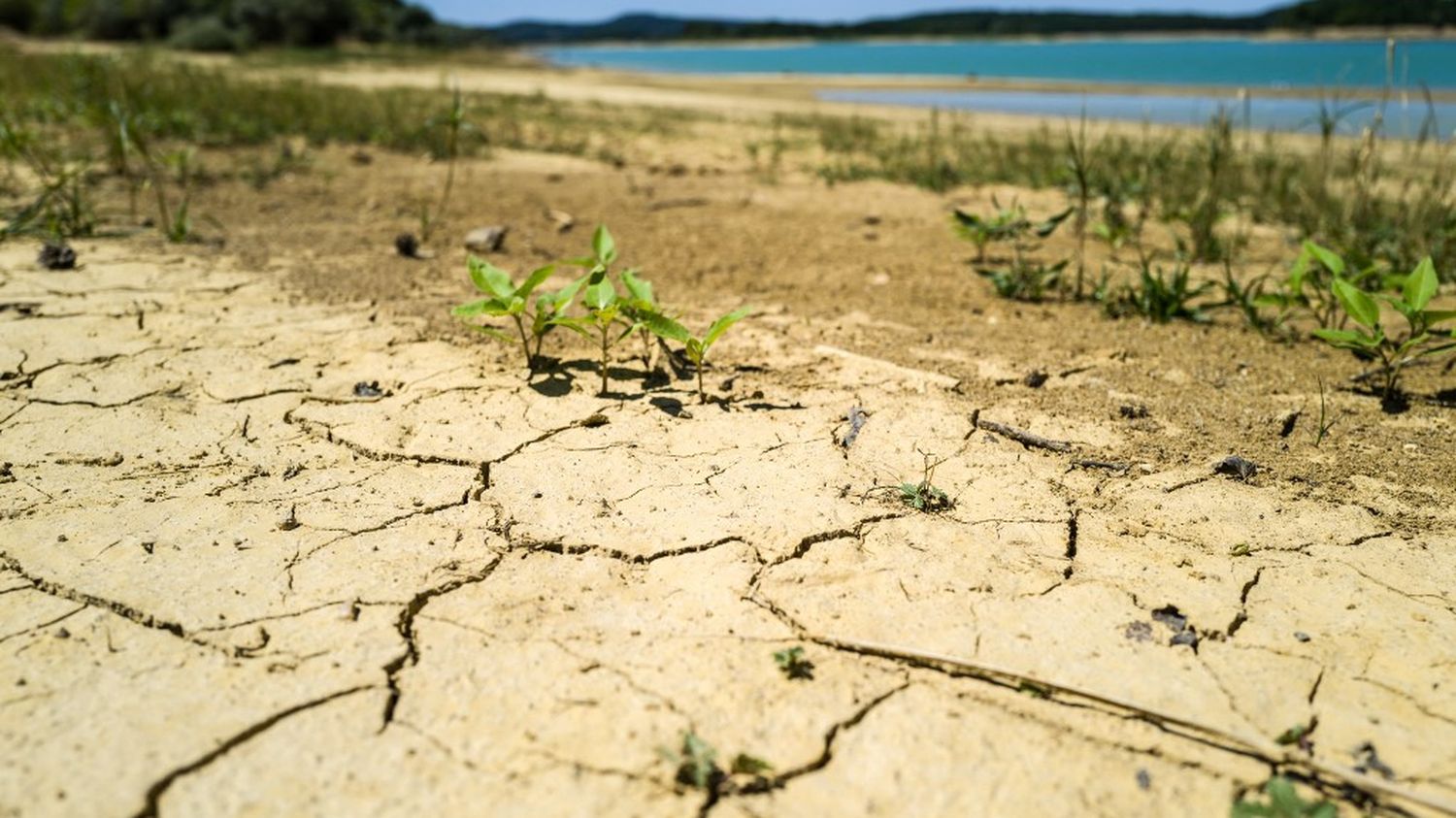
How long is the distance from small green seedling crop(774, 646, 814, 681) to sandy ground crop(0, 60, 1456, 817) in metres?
0.02

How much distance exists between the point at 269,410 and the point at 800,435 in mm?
1484

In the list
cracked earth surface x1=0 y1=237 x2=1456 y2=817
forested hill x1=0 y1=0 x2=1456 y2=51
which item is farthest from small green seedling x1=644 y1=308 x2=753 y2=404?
forested hill x1=0 y1=0 x2=1456 y2=51

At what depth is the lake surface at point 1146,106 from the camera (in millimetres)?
A: 11438

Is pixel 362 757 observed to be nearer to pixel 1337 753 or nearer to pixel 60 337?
pixel 1337 753

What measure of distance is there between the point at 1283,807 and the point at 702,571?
3.46 ft

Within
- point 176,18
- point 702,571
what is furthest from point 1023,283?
point 176,18

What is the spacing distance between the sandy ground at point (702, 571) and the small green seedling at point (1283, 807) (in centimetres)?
5

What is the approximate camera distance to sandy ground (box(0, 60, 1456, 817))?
1405 millimetres

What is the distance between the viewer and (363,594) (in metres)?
1.79

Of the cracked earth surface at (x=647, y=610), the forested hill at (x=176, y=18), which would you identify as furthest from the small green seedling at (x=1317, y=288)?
the forested hill at (x=176, y=18)

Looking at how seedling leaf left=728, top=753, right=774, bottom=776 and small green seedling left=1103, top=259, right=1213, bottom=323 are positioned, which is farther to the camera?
small green seedling left=1103, top=259, right=1213, bottom=323

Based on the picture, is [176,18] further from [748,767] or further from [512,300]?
[748,767]

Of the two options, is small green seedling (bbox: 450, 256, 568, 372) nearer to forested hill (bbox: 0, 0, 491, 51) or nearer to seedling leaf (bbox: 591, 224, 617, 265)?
seedling leaf (bbox: 591, 224, 617, 265)

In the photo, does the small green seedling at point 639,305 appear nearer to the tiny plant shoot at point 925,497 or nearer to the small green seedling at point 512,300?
the small green seedling at point 512,300
